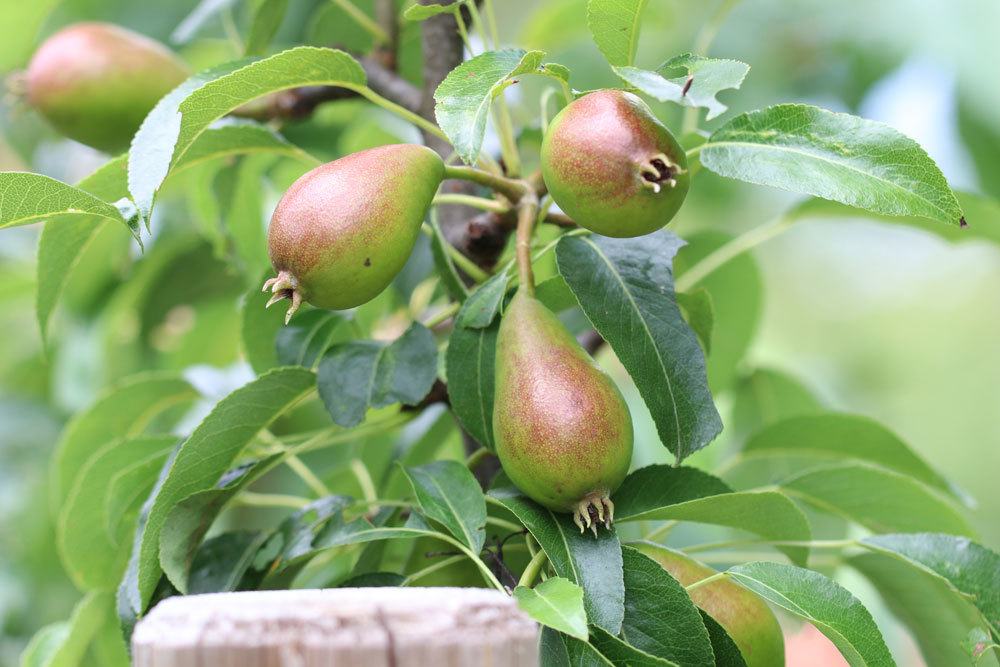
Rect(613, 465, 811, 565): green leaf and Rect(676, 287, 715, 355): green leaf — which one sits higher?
Rect(676, 287, 715, 355): green leaf

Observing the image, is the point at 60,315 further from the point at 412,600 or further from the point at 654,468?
the point at 412,600

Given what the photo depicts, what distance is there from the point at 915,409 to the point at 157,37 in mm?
2650

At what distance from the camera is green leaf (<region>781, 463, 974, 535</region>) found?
0.67 metres

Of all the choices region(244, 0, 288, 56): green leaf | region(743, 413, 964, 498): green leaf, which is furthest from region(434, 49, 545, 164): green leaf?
region(743, 413, 964, 498): green leaf

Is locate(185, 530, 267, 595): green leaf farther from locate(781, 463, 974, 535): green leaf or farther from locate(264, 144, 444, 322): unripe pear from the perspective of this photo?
locate(781, 463, 974, 535): green leaf

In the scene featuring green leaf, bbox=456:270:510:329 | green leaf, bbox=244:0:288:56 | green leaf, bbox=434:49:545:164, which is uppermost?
green leaf, bbox=434:49:545:164

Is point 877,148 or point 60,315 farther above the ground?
point 877,148

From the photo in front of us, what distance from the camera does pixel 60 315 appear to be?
1.18m

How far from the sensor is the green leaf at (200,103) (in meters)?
0.49

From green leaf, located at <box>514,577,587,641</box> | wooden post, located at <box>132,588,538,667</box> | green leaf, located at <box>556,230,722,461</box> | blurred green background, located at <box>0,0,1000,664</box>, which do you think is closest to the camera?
wooden post, located at <box>132,588,538,667</box>

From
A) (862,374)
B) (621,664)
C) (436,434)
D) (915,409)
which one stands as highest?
(621,664)

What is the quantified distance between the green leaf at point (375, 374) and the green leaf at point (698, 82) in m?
0.19

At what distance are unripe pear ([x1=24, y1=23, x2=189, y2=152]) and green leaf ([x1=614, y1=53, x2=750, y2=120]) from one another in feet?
1.38

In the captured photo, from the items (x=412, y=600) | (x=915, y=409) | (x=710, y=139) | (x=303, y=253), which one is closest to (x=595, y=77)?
(x=710, y=139)
